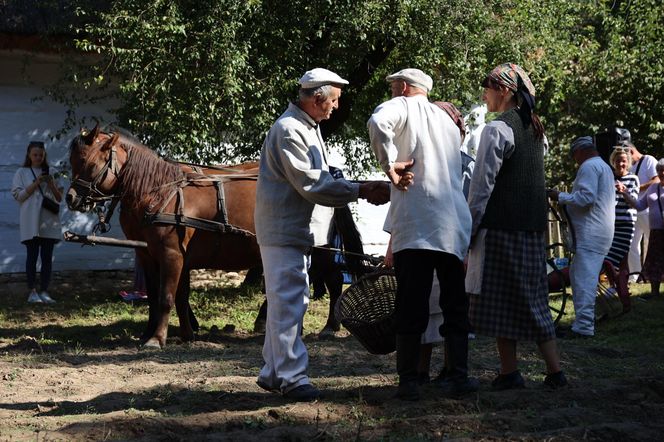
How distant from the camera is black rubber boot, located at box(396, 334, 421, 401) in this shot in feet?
19.2

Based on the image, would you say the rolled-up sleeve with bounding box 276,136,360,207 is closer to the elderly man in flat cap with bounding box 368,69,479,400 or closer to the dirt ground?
the elderly man in flat cap with bounding box 368,69,479,400

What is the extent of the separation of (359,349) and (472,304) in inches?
101

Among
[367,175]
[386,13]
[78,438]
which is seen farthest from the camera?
[367,175]

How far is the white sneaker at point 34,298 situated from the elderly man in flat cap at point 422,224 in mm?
7647

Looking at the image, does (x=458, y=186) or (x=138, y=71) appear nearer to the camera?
(x=458, y=186)

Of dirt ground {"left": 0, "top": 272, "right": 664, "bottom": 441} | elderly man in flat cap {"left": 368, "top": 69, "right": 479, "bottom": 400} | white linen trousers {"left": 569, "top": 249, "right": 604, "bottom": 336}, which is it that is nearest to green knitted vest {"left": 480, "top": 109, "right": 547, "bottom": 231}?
elderly man in flat cap {"left": 368, "top": 69, "right": 479, "bottom": 400}

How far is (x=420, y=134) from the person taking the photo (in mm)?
5895

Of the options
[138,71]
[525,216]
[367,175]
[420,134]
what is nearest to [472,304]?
[525,216]

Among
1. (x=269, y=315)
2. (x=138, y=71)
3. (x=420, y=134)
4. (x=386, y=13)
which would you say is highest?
(x=386, y=13)

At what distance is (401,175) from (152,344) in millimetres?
4282

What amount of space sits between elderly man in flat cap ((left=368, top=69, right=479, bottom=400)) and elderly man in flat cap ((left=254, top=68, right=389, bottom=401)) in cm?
28

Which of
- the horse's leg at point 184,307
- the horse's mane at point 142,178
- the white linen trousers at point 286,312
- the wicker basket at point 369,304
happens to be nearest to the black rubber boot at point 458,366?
the wicker basket at point 369,304

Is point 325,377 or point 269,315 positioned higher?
point 269,315

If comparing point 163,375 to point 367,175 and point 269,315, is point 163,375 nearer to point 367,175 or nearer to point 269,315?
point 269,315
